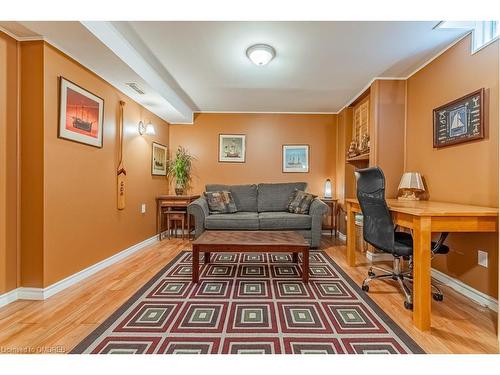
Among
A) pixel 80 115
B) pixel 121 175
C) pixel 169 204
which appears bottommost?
pixel 169 204

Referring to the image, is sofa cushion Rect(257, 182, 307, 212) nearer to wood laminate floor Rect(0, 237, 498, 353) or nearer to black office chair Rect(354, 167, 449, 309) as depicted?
wood laminate floor Rect(0, 237, 498, 353)

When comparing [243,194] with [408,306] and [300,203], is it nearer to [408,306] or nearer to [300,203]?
[300,203]

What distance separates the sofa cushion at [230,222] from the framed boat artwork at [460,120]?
2406mm

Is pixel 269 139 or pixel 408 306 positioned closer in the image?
pixel 408 306

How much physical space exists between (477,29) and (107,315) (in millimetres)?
3730

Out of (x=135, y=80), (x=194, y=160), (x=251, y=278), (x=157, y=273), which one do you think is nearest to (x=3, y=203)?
(x=157, y=273)

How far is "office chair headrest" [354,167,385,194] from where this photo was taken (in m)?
2.04

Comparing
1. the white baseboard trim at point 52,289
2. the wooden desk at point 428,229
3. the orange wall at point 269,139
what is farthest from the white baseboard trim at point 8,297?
the orange wall at point 269,139

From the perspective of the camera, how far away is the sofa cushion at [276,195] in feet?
14.5

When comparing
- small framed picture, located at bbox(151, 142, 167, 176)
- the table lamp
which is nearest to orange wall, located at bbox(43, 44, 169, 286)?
small framed picture, located at bbox(151, 142, 167, 176)

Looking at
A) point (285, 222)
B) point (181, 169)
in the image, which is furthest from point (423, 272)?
point (181, 169)

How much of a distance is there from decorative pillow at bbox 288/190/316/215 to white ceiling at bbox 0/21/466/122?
157cm

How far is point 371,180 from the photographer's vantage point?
2145 mm

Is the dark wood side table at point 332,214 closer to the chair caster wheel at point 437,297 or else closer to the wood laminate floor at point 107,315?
the wood laminate floor at point 107,315
